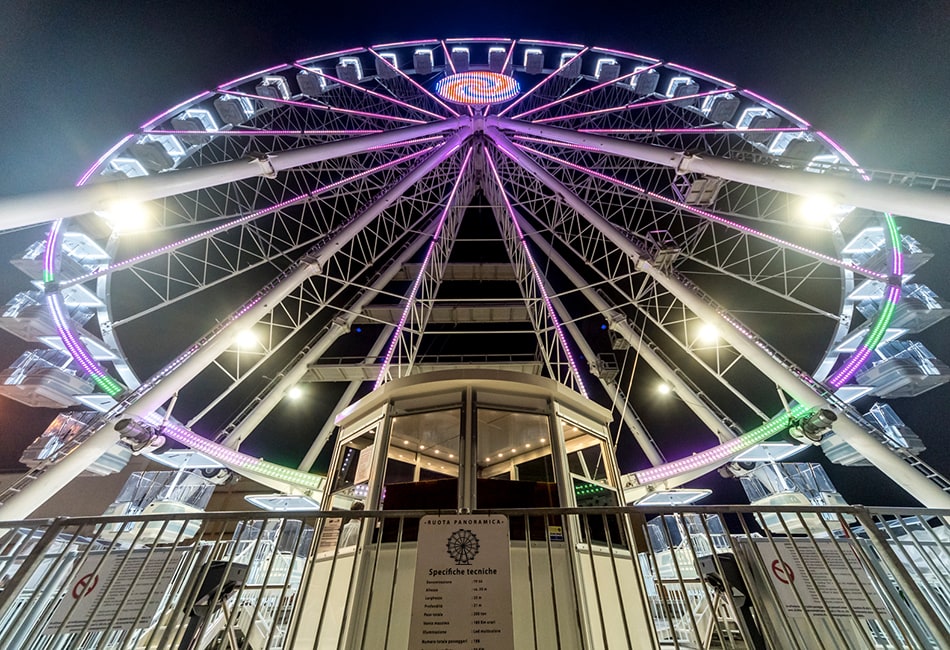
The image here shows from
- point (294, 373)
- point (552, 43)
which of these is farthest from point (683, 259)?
point (294, 373)

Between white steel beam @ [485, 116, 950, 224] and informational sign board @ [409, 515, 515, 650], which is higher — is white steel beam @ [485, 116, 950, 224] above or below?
above

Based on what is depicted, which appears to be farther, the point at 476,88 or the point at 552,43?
the point at 476,88

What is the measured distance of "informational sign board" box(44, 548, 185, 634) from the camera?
3768mm

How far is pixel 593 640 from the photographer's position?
15.9 ft

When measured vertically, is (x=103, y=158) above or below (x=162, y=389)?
above

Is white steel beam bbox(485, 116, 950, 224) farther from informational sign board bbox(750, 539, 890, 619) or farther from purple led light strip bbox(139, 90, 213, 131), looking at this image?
purple led light strip bbox(139, 90, 213, 131)

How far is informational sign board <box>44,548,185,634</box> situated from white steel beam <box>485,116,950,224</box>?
1274cm

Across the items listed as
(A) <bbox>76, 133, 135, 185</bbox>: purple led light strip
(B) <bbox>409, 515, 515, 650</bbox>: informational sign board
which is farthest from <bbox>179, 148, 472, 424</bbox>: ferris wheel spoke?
(B) <bbox>409, 515, 515, 650</bbox>: informational sign board

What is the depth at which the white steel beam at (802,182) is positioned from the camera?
298 inches

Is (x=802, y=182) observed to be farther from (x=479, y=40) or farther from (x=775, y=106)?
(x=479, y=40)

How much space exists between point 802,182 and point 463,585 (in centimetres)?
1100

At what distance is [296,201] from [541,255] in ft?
51.8

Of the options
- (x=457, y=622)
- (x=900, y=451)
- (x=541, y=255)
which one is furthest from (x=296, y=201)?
(x=900, y=451)

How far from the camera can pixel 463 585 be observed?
A: 340 centimetres
